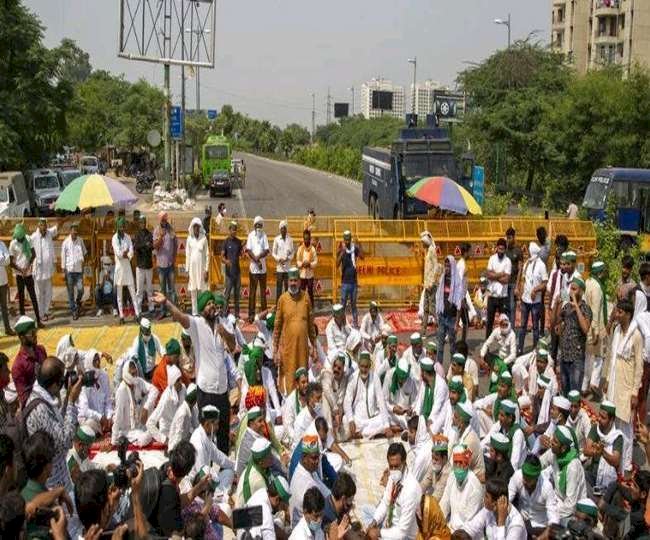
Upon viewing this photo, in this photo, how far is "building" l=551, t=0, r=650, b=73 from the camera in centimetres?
6525

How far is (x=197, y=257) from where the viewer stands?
46.6ft

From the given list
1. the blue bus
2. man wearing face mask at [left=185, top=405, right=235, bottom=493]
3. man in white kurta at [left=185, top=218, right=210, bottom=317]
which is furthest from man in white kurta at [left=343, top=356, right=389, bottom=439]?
the blue bus

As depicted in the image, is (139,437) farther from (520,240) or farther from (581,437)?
(520,240)

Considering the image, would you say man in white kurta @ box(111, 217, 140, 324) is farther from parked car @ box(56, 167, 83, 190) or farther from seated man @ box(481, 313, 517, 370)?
parked car @ box(56, 167, 83, 190)

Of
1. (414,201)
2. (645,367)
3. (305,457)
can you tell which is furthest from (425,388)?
(414,201)

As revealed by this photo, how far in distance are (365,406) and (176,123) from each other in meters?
27.7

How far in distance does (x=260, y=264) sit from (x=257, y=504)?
8.65 metres

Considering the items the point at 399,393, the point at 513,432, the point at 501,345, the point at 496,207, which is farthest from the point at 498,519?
the point at 496,207

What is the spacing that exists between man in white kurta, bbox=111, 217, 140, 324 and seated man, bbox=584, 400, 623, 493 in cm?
820

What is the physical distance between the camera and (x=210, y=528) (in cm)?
622

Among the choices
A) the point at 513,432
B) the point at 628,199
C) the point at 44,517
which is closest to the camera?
the point at 44,517

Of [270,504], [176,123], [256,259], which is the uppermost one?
[176,123]

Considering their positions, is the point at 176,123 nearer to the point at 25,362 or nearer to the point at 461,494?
the point at 25,362

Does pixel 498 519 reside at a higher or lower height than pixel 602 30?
lower
